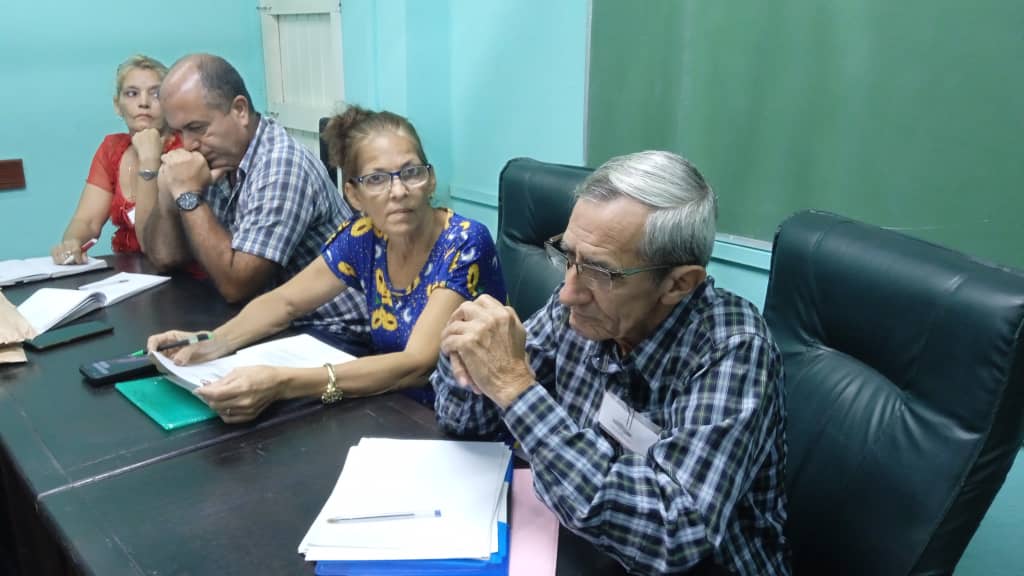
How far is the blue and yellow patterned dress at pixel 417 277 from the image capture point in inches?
61.6

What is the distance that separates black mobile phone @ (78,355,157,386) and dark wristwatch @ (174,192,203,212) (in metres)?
0.66

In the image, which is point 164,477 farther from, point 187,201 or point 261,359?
point 187,201

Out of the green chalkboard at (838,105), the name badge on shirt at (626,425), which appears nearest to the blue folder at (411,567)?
the name badge on shirt at (626,425)

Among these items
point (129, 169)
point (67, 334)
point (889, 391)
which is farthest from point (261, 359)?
point (129, 169)

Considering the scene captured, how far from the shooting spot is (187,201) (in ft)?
6.53

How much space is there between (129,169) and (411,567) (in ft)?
7.90

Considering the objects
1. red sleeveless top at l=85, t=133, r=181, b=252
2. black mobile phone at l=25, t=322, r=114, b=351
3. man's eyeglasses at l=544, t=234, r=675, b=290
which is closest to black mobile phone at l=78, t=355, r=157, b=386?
black mobile phone at l=25, t=322, r=114, b=351

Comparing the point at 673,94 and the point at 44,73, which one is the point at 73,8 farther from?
the point at 673,94

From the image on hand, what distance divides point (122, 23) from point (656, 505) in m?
3.79

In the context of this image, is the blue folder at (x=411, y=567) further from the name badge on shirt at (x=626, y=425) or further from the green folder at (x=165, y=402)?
the green folder at (x=165, y=402)

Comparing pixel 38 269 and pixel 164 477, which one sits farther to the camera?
pixel 38 269

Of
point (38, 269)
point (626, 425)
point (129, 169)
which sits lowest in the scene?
point (38, 269)

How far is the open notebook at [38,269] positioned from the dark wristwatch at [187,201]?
1.46 feet

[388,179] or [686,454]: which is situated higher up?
[388,179]
